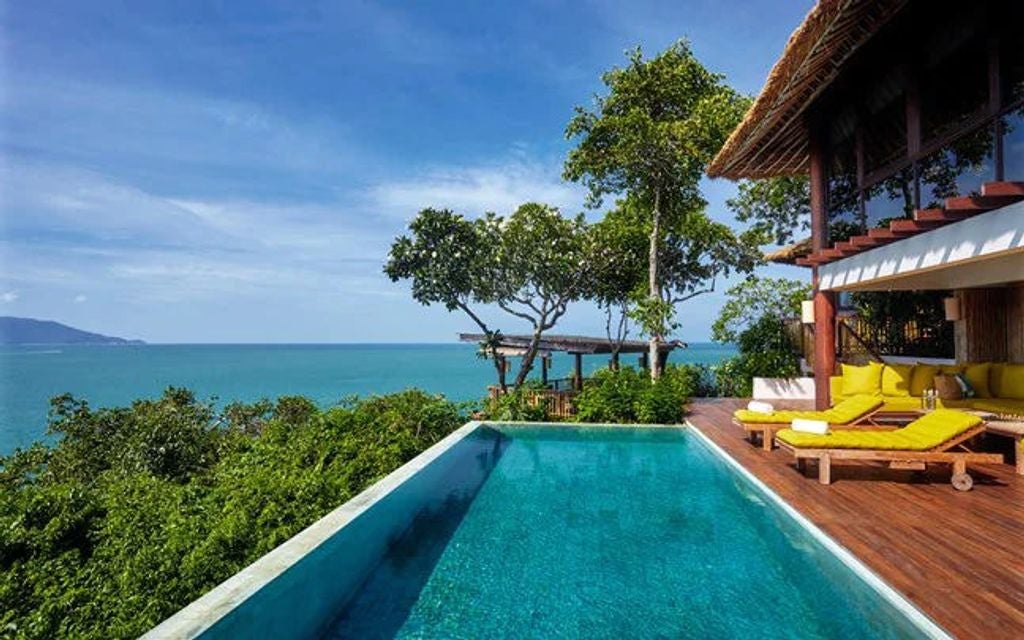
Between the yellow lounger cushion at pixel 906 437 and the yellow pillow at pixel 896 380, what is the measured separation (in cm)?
390

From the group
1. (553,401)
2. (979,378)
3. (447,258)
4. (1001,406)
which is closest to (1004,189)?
(1001,406)

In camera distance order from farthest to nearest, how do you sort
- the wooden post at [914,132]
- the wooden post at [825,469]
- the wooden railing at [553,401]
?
the wooden railing at [553,401], the wooden post at [914,132], the wooden post at [825,469]

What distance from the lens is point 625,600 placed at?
421 centimetres

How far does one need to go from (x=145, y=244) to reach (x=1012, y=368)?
7334 cm

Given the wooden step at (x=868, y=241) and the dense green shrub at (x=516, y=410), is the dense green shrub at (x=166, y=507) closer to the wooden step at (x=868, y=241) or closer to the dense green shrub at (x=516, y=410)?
the dense green shrub at (x=516, y=410)

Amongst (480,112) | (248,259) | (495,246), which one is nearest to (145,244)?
(248,259)

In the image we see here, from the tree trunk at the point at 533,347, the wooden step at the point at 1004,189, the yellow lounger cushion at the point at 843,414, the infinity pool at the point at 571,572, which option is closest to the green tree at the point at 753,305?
the tree trunk at the point at 533,347

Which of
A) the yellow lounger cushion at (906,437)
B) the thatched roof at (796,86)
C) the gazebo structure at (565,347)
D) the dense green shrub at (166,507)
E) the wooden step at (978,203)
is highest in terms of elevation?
the thatched roof at (796,86)

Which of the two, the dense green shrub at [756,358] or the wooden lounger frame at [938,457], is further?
the dense green shrub at [756,358]

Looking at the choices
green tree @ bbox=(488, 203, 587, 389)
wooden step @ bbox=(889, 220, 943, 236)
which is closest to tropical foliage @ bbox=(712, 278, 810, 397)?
green tree @ bbox=(488, 203, 587, 389)

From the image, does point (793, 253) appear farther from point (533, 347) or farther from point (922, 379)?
point (533, 347)

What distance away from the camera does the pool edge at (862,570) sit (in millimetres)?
3229

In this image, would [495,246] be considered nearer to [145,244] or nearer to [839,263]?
[839,263]

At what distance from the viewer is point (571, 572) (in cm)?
471
